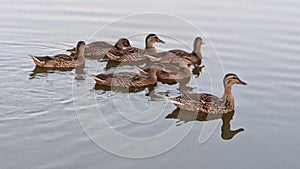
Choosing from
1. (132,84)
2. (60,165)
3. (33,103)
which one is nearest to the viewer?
(60,165)

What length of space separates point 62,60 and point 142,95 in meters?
2.14

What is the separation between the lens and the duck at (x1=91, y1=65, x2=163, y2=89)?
995 cm

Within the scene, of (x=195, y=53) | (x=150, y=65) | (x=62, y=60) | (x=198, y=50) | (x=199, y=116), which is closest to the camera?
(x=199, y=116)

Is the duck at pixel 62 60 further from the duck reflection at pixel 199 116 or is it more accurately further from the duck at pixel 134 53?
the duck reflection at pixel 199 116

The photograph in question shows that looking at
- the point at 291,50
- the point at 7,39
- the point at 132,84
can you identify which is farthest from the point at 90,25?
the point at 291,50

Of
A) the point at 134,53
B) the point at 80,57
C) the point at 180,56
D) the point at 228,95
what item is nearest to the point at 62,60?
the point at 80,57

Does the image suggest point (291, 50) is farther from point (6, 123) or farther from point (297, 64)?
point (6, 123)

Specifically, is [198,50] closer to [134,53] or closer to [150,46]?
[150,46]

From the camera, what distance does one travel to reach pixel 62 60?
10984mm

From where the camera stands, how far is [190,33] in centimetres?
1336

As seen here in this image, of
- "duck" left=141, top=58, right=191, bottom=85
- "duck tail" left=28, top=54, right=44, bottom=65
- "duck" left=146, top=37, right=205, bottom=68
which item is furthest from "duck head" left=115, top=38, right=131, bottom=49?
"duck tail" left=28, top=54, right=44, bottom=65

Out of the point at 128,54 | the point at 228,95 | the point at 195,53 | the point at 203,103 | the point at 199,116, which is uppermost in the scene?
the point at 195,53

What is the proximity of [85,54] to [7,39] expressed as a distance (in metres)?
1.68

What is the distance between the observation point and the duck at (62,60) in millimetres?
10766
